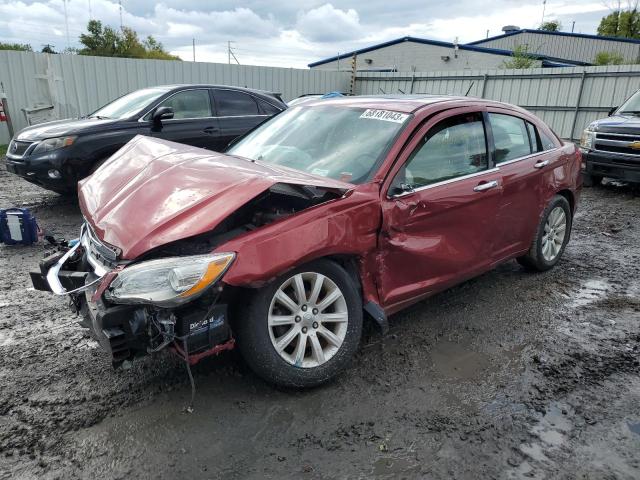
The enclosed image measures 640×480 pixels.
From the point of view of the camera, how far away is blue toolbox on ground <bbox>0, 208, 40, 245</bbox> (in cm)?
521

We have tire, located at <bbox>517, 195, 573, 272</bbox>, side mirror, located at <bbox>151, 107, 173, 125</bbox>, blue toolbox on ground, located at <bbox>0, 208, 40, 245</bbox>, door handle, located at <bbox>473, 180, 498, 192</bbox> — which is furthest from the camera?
side mirror, located at <bbox>151, 107, 173, 125</bbox>

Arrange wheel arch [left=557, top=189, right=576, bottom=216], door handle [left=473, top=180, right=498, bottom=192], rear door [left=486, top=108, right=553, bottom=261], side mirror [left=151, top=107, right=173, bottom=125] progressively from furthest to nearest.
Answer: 1. side mirror [left=151, top=107, right=173, bottom=125]
2. wheel arch [left=557, top=189, right=576, bottom=216]
3. rear door [left=486, top=108, right=553, bottom=261]
4. door handle [left=473, top=180, right=498, bottom=192]

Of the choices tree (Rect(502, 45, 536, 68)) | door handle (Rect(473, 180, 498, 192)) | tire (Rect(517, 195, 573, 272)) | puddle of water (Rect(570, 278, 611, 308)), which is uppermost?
tree (Rect(502, 45, 536, 68))

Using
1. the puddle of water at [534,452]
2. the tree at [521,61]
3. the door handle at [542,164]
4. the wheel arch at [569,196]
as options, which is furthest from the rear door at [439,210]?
the tree at [521,61]

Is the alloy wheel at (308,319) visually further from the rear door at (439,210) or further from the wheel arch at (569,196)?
the wheel arch at (569,196)

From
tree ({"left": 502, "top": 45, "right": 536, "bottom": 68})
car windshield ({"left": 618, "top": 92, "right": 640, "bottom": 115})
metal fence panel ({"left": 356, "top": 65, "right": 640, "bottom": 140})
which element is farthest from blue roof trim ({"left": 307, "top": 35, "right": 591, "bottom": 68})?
car windshield ({"left": 618, "top": 92, "right": 640, "bottom": 115})

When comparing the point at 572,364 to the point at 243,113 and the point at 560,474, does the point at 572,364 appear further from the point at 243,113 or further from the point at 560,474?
the point at 243,113

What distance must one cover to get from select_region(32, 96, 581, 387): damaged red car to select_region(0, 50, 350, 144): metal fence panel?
1080 centimetres

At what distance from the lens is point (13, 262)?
491 centimetres

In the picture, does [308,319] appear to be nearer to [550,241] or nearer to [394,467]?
[394,467]

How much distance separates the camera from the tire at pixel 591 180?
9487 mm

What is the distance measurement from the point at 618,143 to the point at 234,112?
6557 mm

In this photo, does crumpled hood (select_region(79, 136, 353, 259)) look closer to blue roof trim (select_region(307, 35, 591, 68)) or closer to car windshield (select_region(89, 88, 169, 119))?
car windshield (select_region(89, 88, 169, 119))

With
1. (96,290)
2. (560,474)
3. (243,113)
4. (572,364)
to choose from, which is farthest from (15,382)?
(243,113)
